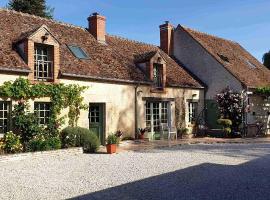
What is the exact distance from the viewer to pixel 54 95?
53.6 feet

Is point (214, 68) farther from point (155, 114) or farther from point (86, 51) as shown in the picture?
point (86, 51)

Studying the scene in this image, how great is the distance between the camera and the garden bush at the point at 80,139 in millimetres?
15720

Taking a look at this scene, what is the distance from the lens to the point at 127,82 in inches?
775

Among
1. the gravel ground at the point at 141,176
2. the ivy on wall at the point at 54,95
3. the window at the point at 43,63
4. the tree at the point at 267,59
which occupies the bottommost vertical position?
the gravel ground at the point at 141,176

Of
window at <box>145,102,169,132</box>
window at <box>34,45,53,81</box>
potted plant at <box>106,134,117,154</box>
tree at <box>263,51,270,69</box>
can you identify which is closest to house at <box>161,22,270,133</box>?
window at <box>145,102,169,132</box>

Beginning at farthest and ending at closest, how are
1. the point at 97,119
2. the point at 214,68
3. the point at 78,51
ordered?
the point at 214,68 → the point at 78,51 → the point at 97,119

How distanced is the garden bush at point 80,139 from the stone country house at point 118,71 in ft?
4.58

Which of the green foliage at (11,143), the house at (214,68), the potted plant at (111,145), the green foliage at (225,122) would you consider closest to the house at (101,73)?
the green foliage at (11,143)

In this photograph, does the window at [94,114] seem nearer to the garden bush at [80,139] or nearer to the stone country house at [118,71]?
the stone country house at [118,71]

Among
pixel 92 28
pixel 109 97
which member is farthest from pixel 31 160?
pixel 92 28

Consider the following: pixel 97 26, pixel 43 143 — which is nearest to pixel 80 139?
pixel 43 143

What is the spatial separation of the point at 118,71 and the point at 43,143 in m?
6.45

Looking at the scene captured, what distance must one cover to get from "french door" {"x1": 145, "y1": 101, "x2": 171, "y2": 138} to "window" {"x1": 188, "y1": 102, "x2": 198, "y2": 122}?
2163 millimetres

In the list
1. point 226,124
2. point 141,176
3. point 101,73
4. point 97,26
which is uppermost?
point 97,26
